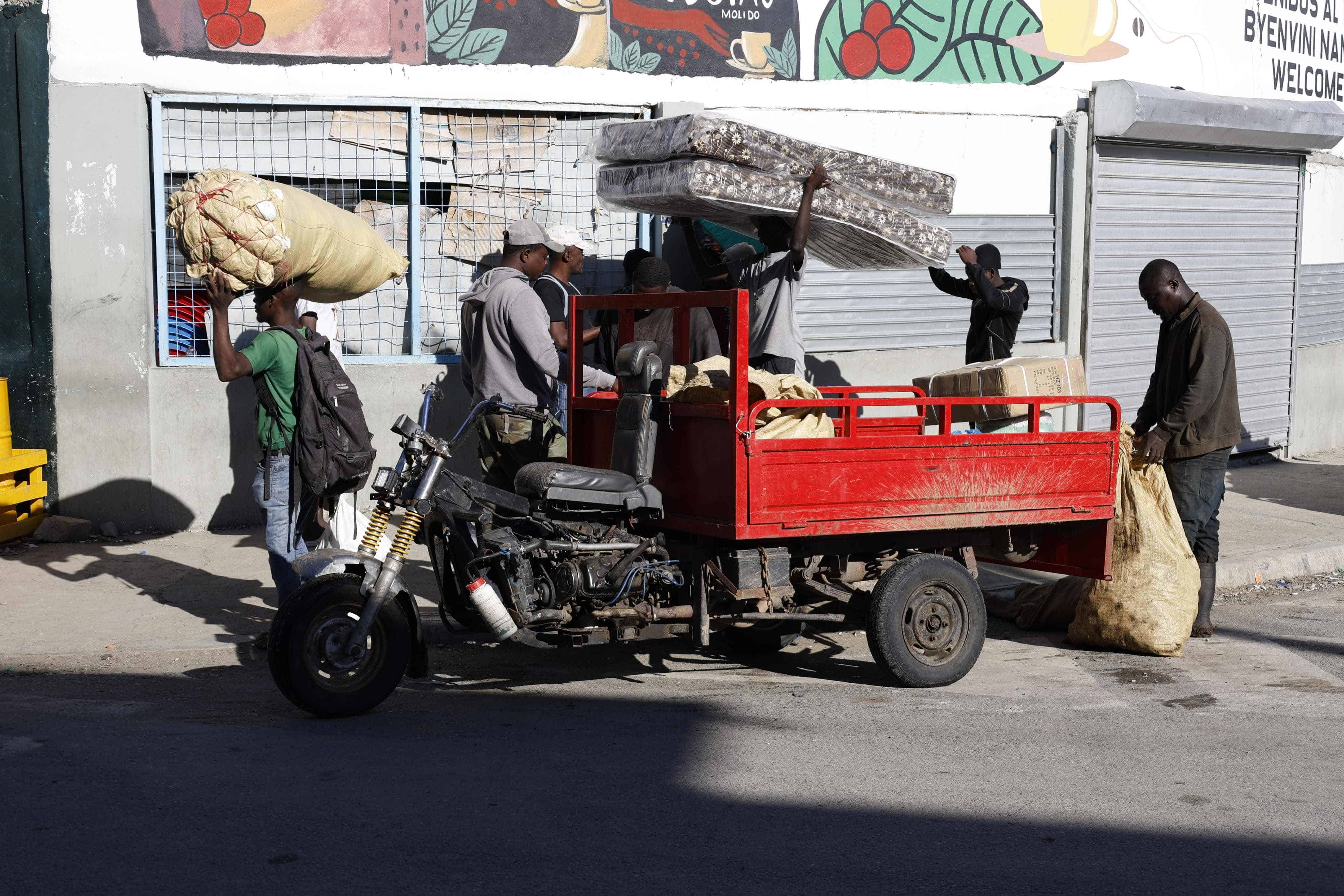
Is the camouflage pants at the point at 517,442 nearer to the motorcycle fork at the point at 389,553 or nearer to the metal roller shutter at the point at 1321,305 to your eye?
the motorcycle fork at the point at 389,553

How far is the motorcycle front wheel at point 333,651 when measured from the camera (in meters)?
5.08

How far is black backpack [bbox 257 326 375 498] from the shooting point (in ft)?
19.9

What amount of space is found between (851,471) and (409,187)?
16.8 ft

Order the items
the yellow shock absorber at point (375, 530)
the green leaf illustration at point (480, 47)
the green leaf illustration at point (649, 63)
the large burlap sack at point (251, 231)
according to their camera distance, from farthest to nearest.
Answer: the green leaf illustration at point (649, 63) < the green leaf illustration at point (480, 47) < the large burlap sack at point (251, 231) < the yellow shock absorber at point (375, 530)

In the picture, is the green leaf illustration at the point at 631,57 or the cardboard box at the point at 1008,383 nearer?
the cardboard box at the point at 1008,383

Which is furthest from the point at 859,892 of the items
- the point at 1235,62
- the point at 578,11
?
the point at 1235,62

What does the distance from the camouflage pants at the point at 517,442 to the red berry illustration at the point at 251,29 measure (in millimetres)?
3814

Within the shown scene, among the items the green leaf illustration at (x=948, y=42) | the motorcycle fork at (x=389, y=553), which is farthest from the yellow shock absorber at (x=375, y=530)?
the green leaf illustration at (x=948, y=42)

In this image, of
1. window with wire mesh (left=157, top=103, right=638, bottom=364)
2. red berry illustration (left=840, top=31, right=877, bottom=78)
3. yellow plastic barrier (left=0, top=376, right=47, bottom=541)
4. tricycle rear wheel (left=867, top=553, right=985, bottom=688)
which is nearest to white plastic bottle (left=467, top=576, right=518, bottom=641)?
tricycle rear wheel (left=867, top=553, right=985, bottom=688)

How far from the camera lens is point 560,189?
994cm

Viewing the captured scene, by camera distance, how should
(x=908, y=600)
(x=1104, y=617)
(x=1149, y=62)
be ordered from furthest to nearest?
1. (x=1149, y=62)
2. (x=1104, y=617)
3. (x=908, y=600)

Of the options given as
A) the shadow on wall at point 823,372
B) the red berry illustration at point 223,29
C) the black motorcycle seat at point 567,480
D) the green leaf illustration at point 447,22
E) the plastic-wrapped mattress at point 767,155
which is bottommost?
the black motorcycle seat at point 567,480

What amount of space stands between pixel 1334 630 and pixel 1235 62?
7.99 metres

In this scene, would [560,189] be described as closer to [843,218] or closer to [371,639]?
[843,218]
